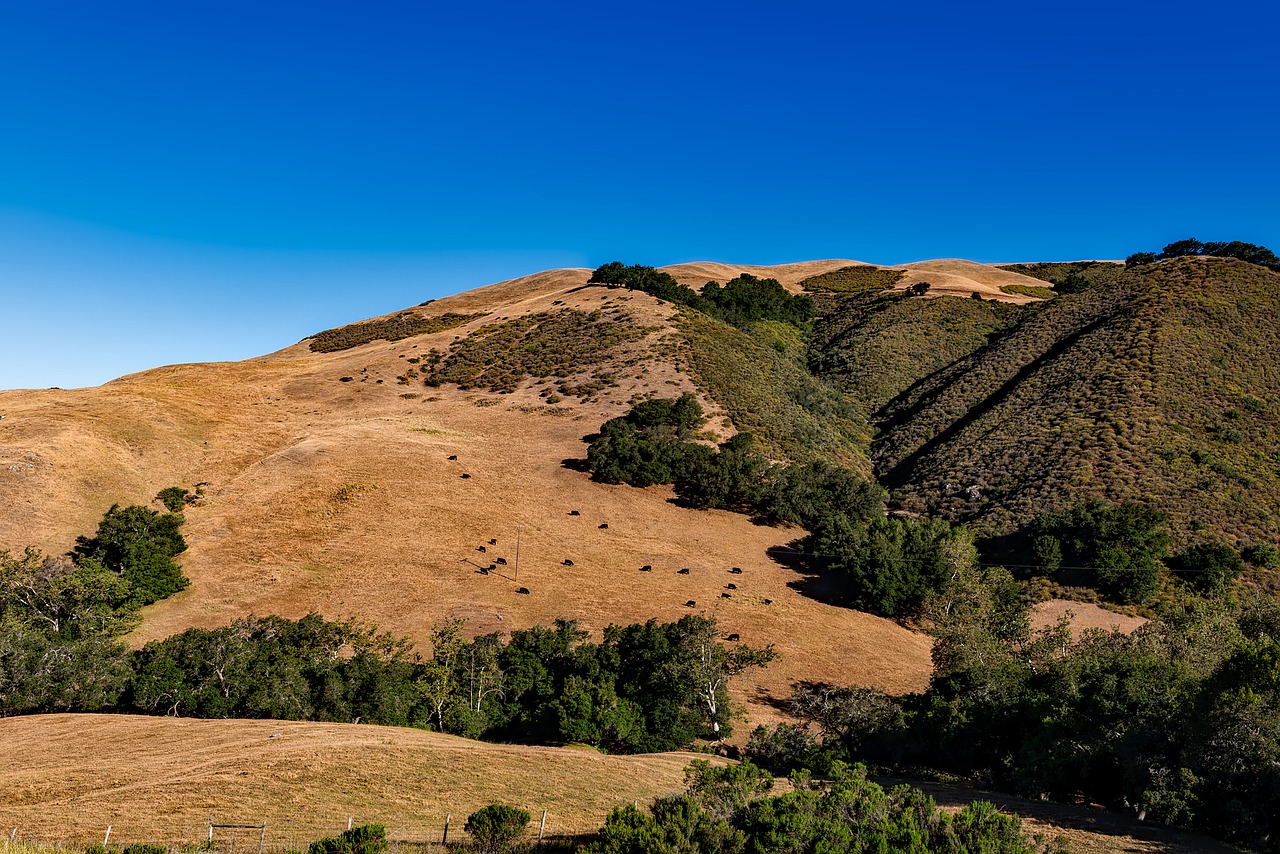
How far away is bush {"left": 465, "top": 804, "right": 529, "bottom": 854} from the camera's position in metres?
17.3

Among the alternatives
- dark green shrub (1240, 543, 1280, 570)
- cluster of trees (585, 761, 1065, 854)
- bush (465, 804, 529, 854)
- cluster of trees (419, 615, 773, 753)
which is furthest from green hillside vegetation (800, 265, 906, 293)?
bush (465, 804, 529, 854)

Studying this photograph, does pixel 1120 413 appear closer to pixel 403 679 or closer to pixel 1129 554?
pixel 1129 554

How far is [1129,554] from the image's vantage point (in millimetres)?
45938

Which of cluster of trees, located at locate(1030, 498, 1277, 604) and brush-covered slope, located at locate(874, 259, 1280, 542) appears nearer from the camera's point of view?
cluster of trees, located at locate(1030, 498, 1277, 604)

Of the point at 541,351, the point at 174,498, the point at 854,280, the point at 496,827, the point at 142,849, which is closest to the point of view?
the point at 142,849

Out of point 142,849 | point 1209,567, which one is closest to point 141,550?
point 142,849

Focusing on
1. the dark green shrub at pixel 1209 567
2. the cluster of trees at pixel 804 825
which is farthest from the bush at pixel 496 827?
the dark green shrub at pixel 1209 567

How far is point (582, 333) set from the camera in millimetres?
96812

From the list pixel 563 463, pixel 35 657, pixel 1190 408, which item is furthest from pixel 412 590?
pixel 1190 408

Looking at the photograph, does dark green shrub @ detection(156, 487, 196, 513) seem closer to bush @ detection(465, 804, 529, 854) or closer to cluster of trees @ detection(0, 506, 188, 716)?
cluster of trees @ detection(0, 506, 188, 716)

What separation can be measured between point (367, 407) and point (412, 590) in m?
→ 42.1

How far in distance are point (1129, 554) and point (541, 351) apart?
6798 cm

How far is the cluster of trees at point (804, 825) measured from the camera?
14.0 metres

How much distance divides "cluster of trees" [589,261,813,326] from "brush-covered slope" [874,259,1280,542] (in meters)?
31.4
